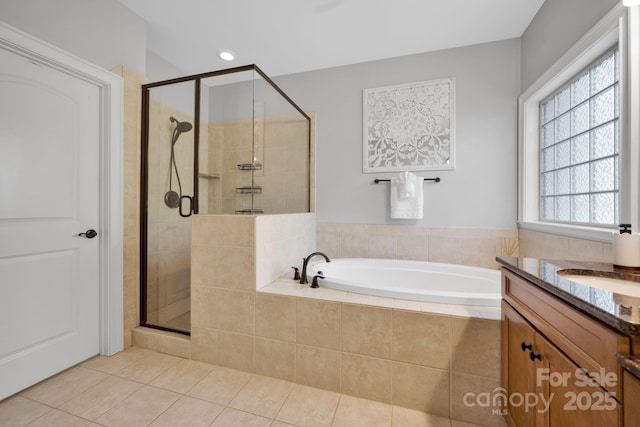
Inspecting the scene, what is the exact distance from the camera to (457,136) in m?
2.45

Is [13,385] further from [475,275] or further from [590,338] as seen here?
[475,275]

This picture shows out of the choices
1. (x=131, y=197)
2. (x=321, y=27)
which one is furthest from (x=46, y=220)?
(x=321, y=27)

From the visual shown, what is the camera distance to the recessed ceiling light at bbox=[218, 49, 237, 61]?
8.46ft

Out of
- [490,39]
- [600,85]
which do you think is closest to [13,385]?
[600,85]

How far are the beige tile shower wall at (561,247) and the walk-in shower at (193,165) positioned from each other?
1.95 m

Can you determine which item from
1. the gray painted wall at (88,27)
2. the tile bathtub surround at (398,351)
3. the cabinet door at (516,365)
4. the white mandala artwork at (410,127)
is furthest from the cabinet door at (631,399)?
the gray painted wall at (88,27)

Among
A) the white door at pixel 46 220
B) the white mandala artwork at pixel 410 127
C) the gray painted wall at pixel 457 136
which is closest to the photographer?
the white door at pixel 46 220

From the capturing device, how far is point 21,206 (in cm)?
150

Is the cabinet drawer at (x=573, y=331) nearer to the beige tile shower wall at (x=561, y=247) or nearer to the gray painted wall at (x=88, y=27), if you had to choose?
the beige tile shower wall at (x=561, y=247)

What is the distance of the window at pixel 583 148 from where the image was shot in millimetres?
1499

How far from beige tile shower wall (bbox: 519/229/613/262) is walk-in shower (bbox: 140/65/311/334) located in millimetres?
1955

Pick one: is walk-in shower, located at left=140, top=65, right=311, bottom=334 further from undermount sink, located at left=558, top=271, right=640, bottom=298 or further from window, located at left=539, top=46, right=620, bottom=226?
window, located at left=539, top=46, right=620, bottom=226

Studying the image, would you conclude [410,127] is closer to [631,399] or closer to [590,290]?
[590,290]

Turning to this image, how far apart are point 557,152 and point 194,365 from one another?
3.03m
